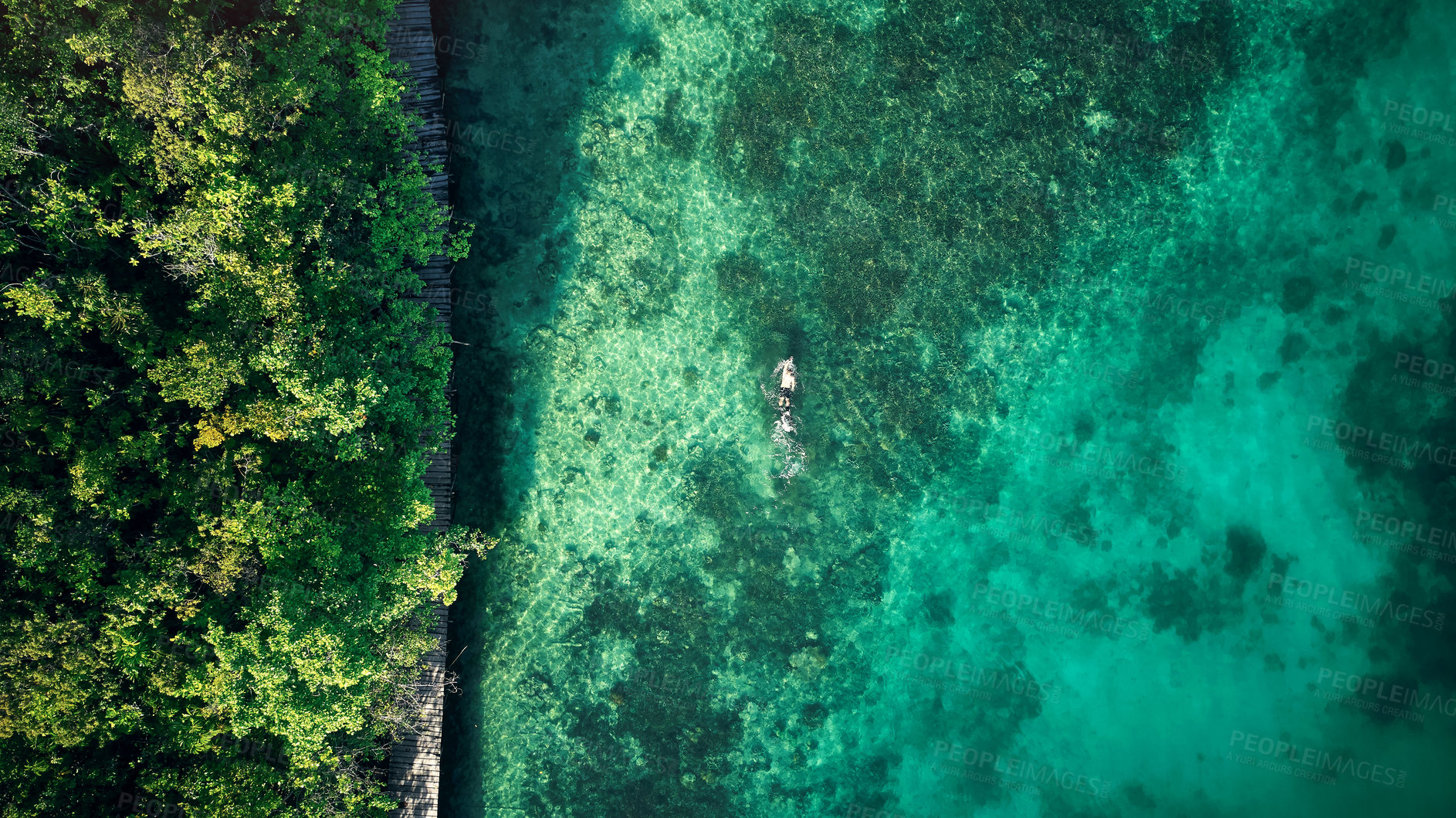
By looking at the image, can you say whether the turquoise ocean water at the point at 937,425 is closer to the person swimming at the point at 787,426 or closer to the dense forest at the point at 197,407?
the person swimming at the point at 787,426

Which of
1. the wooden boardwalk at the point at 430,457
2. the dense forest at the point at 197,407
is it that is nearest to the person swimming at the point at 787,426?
the wooden boardwalk at the point at 430,457

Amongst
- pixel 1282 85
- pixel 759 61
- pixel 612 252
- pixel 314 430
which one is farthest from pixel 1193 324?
pixel 314 430

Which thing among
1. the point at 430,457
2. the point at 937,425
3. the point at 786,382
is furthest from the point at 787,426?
the point at 430,457

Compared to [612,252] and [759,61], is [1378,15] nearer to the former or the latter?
[759,61]

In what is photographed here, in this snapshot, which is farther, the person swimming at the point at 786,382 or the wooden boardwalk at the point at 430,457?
the person swimming at the point at 786,382

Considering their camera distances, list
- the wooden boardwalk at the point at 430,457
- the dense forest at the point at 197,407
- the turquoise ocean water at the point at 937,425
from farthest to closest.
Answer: the turquoise ocean water at the point at 937,425
the wooden boardwalk at the point at 430,457
the dense forest at the point at 197,407

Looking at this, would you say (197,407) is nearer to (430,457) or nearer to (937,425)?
(430,457)
